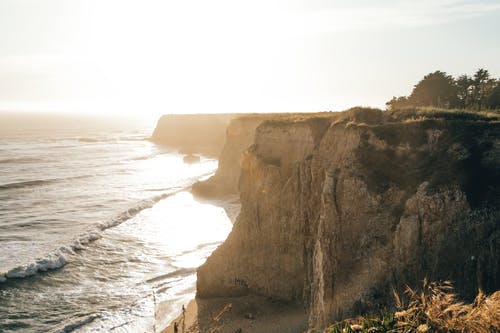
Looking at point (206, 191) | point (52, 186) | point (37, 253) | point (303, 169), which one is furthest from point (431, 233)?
point (52, 186)

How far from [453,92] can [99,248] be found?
4343 cm

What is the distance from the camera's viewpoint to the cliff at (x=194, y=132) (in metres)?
125

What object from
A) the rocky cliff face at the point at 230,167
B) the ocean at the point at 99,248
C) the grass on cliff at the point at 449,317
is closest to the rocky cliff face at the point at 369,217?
the ocean at the point at 99,248

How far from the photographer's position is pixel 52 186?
205 ft

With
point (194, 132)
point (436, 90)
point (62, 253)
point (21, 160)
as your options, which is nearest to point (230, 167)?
point (62, 253)

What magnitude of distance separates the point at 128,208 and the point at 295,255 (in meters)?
34.0

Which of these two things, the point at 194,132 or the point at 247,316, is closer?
the point at 247,316

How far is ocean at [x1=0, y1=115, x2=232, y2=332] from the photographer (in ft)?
78.5

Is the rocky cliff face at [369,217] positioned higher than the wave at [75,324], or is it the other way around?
the rocky cliff face at [369,217]

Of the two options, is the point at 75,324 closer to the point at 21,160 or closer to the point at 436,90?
the point at 436,90

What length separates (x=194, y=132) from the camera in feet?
457

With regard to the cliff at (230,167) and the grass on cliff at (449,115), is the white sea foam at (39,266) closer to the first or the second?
the cliff at (230,167)

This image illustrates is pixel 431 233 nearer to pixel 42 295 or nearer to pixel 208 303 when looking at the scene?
pixel 208 303

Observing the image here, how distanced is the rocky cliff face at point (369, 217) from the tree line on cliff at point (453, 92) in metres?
21.6
